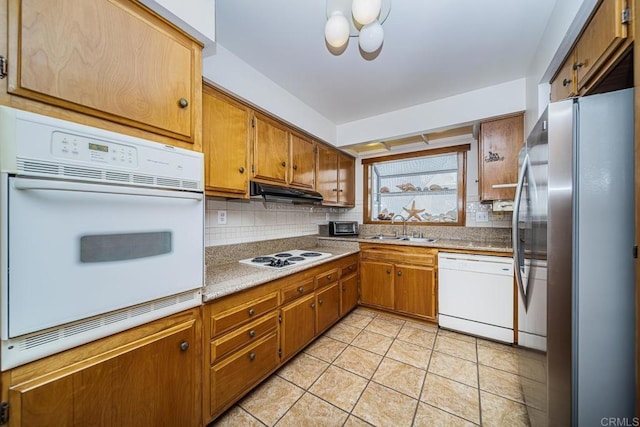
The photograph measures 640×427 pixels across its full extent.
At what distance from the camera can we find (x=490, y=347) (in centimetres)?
215

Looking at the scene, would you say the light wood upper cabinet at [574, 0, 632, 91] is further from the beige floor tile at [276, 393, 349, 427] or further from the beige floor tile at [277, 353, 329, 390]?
the beige floor tile at [277, 353, 329, 390]

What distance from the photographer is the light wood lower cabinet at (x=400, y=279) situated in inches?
99.4

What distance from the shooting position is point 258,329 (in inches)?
62.2


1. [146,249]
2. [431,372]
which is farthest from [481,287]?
[146,249]

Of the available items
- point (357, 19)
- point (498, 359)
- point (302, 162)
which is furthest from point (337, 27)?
point (498, 359)

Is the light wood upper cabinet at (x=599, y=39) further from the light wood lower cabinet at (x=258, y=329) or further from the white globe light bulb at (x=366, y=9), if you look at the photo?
the light wood lower cabinet at (x=258, y=329)

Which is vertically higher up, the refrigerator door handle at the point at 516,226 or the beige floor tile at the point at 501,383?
the refrigerator door handle at the point at 516,226

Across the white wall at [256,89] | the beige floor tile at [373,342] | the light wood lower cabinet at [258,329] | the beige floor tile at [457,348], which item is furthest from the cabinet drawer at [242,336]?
the white wall at [256,89]

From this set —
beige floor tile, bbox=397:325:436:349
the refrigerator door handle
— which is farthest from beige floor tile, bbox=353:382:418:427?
the refrigerator door handle

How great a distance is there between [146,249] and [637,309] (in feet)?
5.56

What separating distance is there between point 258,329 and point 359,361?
0.93 m

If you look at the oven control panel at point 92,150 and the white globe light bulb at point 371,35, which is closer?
the oven control panel at point 92,150

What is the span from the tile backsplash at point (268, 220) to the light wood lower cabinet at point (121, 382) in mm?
1004

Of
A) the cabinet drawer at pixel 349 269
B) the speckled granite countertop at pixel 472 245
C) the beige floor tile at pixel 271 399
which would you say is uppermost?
the speckled granite countertop at pixel 472 245
